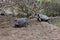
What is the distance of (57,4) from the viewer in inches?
517

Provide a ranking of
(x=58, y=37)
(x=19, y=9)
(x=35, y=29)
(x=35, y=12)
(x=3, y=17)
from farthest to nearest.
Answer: (x=35, y=12)
(x=19, y=9)
(x=3, y=17)
(x=35, y=29)
(x=58, y=37)

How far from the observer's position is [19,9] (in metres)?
8.52

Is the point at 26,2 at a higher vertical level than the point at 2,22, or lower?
higher

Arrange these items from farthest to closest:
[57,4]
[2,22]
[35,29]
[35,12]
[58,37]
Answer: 1. [57,4]
2. [35,12]
3. [2,22]
4. [35,29]
5. [58,37]

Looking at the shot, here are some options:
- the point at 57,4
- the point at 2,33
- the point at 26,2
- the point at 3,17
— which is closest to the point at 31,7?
the point at 26,2

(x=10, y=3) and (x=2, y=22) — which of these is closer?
(x=2, y=22)

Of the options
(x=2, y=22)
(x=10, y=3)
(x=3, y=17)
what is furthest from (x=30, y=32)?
(x=10, y=3)

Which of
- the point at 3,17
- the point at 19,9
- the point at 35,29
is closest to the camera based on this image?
the point at 35,29

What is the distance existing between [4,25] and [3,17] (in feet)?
3.33

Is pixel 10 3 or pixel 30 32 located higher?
pixel 10 3

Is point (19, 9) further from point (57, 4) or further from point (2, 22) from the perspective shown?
point (57, 4)

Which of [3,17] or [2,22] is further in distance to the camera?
[3,17]

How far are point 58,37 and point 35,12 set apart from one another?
3597 millimetres

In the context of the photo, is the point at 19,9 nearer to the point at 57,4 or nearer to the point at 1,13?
the point at 1,13
